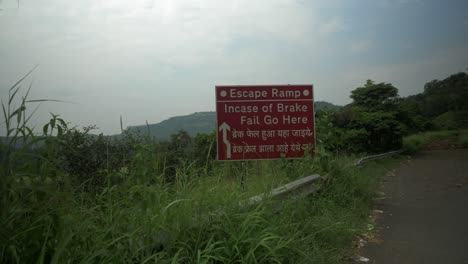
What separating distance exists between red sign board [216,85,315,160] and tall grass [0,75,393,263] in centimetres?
246

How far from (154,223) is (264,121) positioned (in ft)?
17.9

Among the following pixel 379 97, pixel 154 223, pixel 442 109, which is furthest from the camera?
pixel 442 109

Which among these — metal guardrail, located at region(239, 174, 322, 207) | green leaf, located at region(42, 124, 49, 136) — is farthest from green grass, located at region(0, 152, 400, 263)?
green leaf, located at region(42, 124, 49, 136)

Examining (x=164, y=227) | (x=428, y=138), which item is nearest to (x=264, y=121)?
(x=164, y=227)

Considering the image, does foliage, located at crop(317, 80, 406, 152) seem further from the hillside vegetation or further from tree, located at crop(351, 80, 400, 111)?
the hillside vegetation

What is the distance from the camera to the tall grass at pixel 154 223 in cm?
222

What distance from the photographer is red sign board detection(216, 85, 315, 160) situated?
798cm

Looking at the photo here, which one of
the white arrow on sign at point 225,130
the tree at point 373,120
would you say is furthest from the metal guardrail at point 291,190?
the tree at point 373,120

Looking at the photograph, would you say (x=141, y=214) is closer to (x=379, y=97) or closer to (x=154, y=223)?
(x=154, y=223)

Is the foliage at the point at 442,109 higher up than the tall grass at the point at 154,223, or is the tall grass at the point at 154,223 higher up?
the foliage at the point at 442,109

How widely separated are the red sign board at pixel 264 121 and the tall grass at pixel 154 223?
97.0 inches

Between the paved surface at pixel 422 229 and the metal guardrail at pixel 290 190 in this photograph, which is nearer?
the metal guardrail at pixel 290 190

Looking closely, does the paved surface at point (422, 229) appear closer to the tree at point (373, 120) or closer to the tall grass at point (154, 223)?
the tall grass at point (154, 223)

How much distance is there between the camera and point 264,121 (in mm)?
8164
